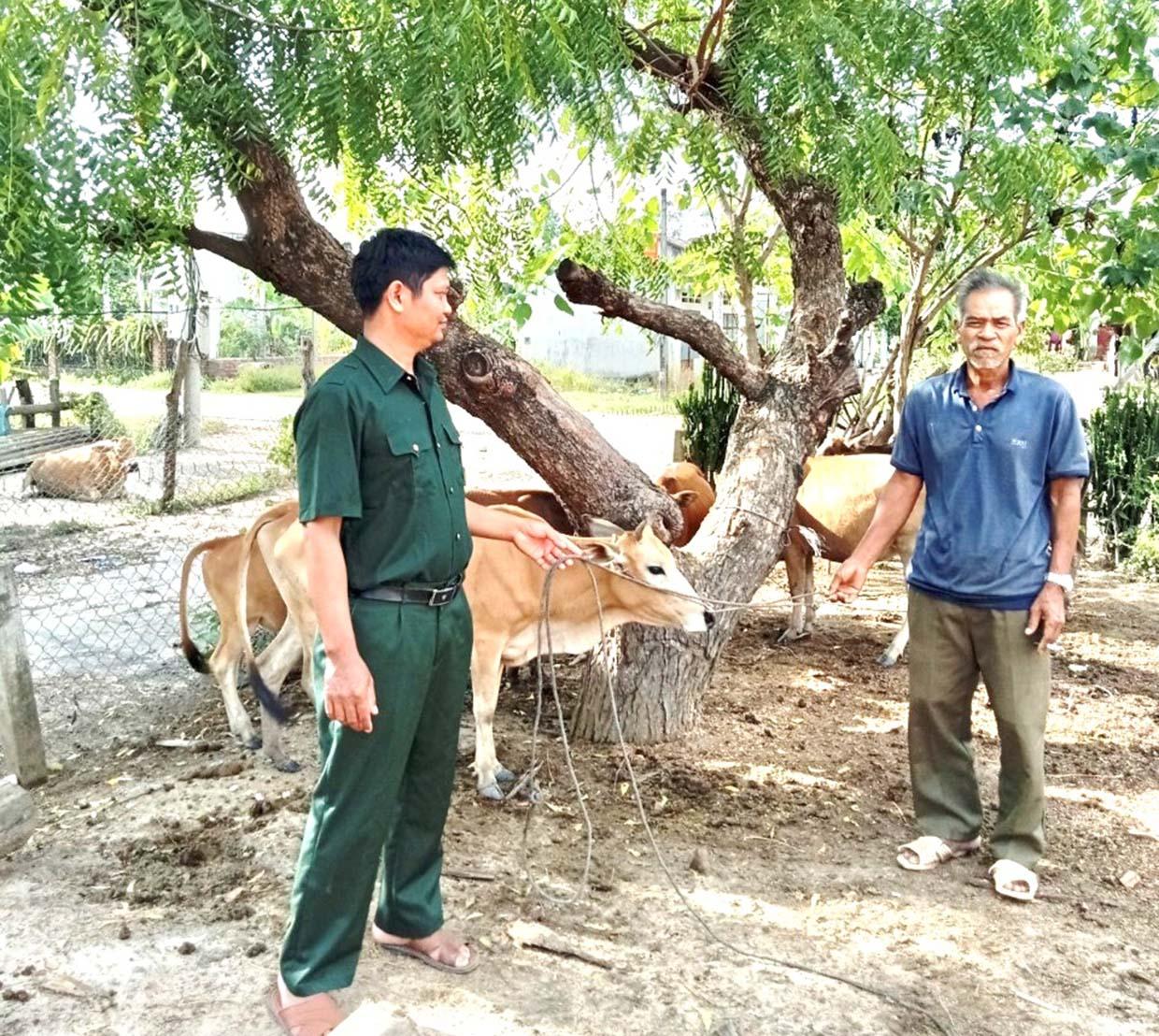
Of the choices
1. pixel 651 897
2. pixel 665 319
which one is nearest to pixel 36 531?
pixel 665 319

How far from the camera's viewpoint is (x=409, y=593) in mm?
3102

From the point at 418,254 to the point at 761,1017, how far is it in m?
2.27

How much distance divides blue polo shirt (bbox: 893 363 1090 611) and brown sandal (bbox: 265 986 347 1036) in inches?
95.1

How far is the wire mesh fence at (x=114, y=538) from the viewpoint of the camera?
21.1 feet

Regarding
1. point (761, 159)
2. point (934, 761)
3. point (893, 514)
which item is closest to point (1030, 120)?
point (761, 159)

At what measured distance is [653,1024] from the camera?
10.9 ft

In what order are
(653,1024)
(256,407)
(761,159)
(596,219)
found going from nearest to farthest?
1. (653,1024)
2. (761,159)
3. (596,219)
4. (256,407)

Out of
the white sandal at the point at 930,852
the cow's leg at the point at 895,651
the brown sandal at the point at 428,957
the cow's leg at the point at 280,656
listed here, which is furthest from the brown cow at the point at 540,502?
the brown sandal at the point at 428,957

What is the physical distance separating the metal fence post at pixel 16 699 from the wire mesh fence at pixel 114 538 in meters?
0.22

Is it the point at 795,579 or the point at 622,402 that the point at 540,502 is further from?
the point at 622,402

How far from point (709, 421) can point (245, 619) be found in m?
5.83

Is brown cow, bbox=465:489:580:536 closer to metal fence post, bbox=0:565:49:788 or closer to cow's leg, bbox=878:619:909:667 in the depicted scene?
cow's leg, bbox=878:619:909:667

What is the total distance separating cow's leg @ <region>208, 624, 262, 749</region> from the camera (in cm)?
555

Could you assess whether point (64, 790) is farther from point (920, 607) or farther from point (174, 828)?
point (920, 607)
